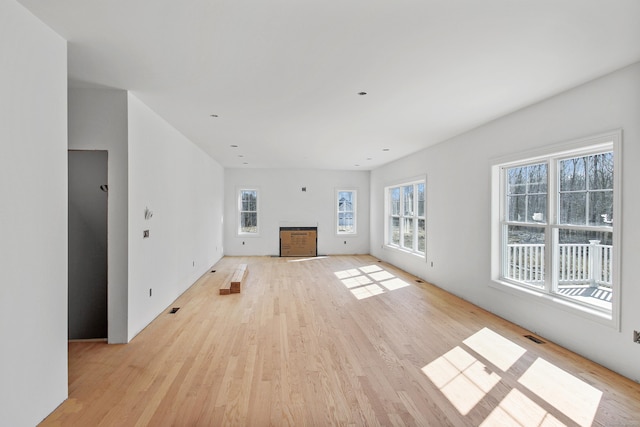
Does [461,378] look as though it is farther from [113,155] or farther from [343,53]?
[113,155]

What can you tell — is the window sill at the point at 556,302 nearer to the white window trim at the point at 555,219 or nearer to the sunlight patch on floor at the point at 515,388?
the white window trim at the point at 555,219

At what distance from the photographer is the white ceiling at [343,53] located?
1882 millimetres

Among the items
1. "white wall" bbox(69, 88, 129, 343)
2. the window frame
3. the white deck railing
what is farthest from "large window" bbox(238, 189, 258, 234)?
the white deck railing

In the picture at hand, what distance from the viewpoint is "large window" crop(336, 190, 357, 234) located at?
9.53 m

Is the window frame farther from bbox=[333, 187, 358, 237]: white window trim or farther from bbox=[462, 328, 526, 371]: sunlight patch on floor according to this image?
bbox=[462, 328, 526, 371]: sunlight patch on floor

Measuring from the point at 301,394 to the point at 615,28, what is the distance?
129 inches

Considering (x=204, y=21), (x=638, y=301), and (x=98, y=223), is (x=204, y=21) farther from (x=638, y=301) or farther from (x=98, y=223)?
(x=638, y=301)

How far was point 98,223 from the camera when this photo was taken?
146 inches

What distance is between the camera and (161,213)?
13.7 ft

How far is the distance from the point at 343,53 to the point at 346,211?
7.33 meters

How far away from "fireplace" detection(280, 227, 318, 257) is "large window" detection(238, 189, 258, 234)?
85cm

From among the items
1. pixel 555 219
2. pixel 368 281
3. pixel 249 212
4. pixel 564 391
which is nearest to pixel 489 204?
pixel 555 219

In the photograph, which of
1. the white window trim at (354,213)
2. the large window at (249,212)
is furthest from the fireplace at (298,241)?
the large window at (249,212)
